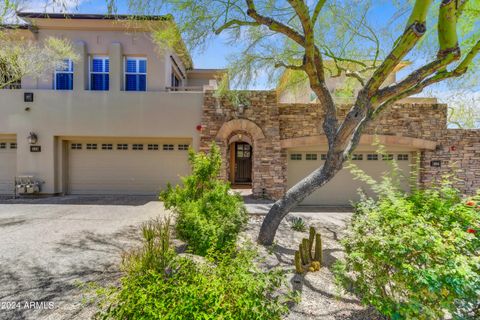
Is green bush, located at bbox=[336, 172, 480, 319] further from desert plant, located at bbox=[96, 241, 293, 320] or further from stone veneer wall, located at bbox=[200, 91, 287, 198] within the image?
stone veneer wall, located at bbox=[200, 91, 287, 198]

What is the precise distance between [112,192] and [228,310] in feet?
34.5

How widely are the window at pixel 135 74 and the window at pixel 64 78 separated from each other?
2.50 meters

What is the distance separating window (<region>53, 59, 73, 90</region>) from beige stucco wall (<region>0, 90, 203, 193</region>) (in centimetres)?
120

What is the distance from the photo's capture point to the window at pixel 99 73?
1141 centimetres

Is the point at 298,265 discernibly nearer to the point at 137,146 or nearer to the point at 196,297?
the point at 196,297

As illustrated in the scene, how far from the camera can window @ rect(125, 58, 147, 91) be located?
1155 centimetres

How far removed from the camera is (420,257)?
8.43 feet

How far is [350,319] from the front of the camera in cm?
314

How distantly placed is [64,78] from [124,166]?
505 cm

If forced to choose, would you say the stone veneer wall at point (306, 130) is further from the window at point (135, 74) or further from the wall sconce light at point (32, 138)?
the wall sconce light at point (32, 138)

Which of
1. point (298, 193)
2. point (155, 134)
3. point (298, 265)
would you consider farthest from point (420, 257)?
point (155, 134)

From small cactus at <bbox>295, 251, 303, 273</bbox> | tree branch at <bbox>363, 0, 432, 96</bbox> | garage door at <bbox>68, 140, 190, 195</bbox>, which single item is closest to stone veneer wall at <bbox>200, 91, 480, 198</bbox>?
garage door at <bbox>68, 140, 190, 195</bbox>

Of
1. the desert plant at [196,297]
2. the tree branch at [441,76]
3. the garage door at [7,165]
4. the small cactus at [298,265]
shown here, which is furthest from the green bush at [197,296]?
the garage door at [7,165]

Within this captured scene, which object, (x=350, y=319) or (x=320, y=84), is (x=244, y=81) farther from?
(x=350, y=319)
